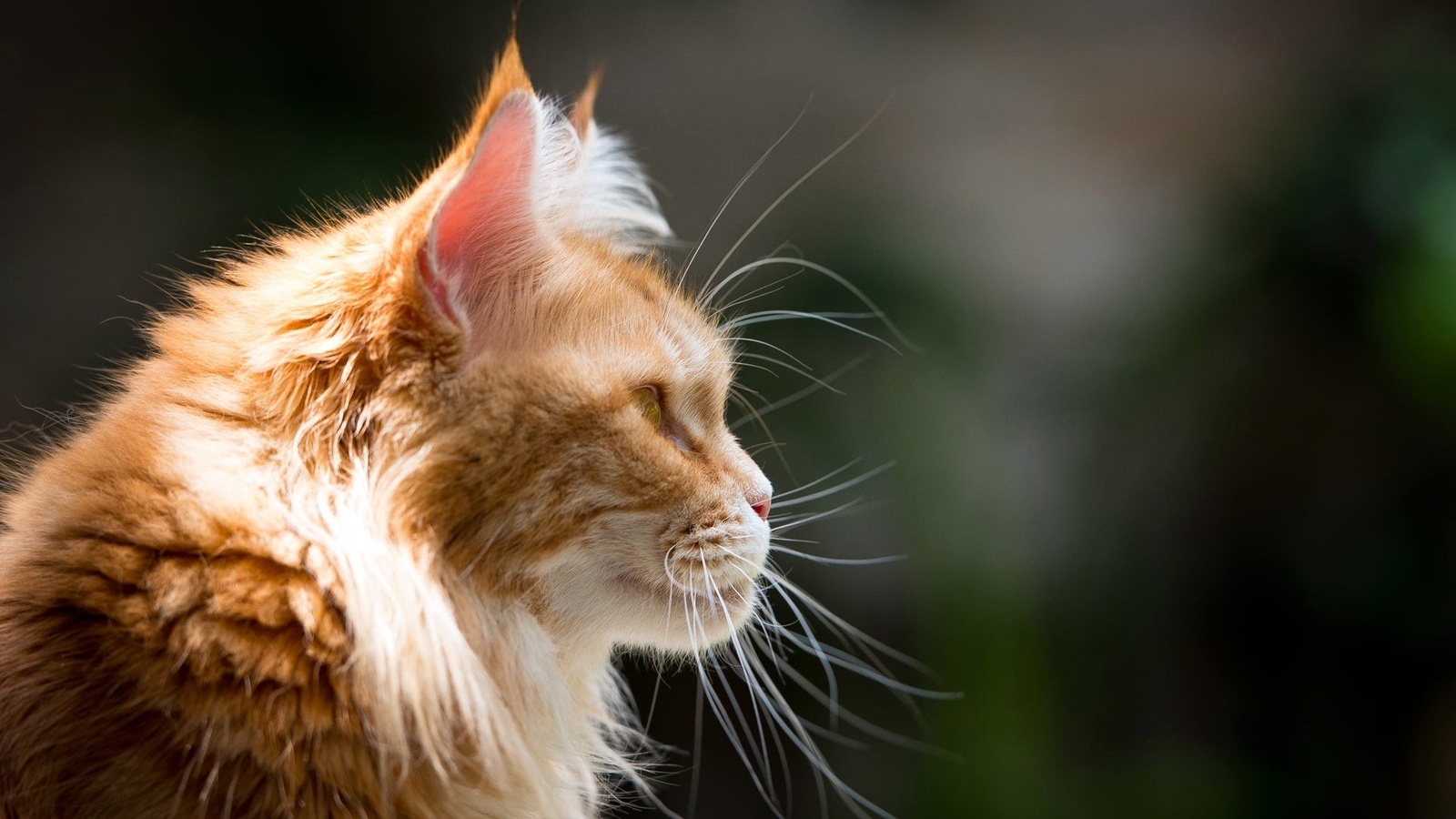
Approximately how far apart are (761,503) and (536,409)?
0.88 ft

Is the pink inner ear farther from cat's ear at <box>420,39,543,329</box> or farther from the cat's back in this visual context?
the cat's back

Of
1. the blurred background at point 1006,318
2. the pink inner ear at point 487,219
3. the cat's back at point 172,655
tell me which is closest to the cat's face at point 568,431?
the pink inner ear at point 487,219

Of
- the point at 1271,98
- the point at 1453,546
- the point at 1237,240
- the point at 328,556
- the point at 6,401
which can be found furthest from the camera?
the point at 1271,98

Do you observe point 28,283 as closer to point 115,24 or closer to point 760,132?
point 115,24

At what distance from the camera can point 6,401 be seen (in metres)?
2.08

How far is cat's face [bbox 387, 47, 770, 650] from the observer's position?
832 millimetres

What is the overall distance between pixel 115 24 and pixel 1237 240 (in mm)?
2499

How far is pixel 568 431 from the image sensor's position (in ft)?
2.81

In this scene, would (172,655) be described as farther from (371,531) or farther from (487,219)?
(487,219)

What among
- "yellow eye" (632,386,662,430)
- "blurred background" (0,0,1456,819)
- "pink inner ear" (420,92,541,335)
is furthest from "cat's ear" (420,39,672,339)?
"blurred background" (0,0,1456,819)

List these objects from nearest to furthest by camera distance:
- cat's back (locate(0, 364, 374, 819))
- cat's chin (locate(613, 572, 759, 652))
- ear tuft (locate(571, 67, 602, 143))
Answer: cat's back (locate(0, 364, 374, 819)), cat's chin (locate(613, 572, 759, 652)), ear tuft (locate(571, 67, 602, 143))

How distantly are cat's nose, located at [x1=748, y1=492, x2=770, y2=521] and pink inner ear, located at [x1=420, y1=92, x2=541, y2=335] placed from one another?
0.31m

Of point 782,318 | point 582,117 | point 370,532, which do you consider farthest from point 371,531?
point 782,318

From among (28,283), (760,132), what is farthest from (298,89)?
(760,132)
